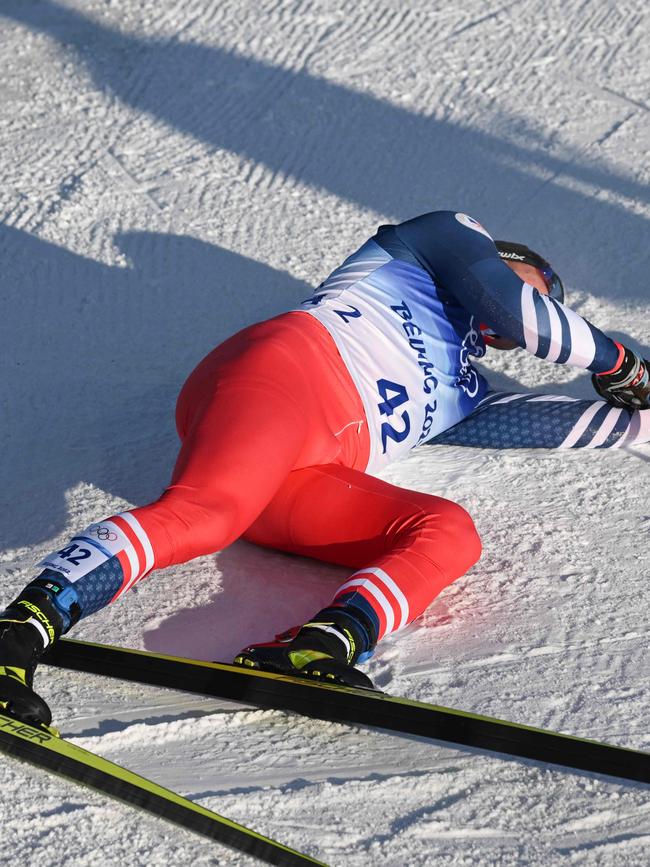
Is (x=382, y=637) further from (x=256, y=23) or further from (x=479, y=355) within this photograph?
(x=256, y=23)

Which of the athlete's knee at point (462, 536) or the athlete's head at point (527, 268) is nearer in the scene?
the athlete's knee at point (462, 536)

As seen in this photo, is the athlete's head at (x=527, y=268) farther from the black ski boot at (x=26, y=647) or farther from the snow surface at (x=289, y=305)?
the black ski boot at (x=26, y=647)

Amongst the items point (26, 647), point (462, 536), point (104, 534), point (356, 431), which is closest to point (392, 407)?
point (356, 431)

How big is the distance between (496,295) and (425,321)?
17 centimetres

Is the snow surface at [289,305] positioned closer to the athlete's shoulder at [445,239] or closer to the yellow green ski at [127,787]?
the yellow green ski at [127,787]

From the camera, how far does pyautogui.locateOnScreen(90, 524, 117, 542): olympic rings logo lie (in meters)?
2.03

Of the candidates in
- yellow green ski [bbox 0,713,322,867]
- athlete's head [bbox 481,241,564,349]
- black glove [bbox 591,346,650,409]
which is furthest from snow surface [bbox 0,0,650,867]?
athlete's head [bbox 481,241,564,349]

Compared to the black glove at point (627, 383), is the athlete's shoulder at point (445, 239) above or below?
above

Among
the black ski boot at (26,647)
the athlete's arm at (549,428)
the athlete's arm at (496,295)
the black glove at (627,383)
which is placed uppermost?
the athlete's arm at (496,295)

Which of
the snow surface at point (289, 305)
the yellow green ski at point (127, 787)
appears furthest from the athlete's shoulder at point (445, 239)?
the yellow green ski at point (127, 787)

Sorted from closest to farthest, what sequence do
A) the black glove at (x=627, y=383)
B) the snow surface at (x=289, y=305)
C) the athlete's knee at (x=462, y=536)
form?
the snow surface at (x=289, y=305) → the athlete's knee at (x=462, y=536) → the black glove at (x=627, y=383)

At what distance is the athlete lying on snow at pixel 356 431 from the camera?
6.60 ft

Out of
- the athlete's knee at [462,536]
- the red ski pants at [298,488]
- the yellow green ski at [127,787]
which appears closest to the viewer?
the yellow green ski at [127,787]

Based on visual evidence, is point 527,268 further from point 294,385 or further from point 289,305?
point 289,305
